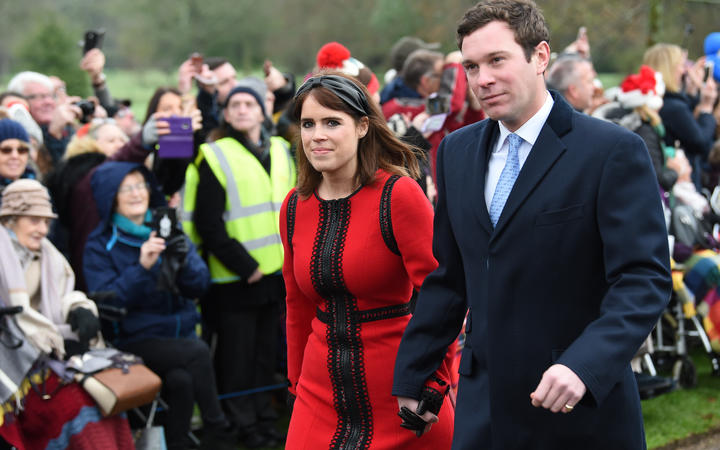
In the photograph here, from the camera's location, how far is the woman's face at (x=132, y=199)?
588 cm

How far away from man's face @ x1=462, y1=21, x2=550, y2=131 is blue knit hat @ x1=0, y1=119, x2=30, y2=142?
13.0 ft

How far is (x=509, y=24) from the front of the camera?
260 cm

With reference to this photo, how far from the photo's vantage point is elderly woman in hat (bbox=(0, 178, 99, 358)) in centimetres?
510

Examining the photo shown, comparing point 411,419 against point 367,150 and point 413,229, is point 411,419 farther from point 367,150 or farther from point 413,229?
point 367,150

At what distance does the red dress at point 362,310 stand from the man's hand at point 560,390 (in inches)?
45.5

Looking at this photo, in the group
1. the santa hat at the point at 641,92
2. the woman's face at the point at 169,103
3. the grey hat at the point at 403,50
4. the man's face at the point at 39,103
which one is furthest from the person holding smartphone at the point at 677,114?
the man's face at the point at 39,103

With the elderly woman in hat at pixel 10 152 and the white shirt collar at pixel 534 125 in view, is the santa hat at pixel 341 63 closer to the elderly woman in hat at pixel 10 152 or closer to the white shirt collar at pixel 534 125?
the elderly woman in hat at pixel 10 152

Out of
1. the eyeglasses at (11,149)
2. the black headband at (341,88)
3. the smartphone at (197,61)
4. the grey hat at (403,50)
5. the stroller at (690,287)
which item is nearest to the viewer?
the black headband at (341,88)

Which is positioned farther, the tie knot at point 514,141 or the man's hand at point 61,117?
the man's hand at point 61,117

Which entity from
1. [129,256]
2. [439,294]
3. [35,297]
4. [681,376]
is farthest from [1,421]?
[681,376]

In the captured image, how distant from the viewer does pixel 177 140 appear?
19.5ft

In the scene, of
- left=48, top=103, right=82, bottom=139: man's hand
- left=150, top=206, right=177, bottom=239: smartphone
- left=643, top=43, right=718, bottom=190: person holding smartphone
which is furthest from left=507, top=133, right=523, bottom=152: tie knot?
left=643, top=43, right=718, bottom=190: person holding smartphone

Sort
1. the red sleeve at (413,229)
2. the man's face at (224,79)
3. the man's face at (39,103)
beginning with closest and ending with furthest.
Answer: the red sleeve at (413,229) < the man's face at (39,103) < the man's face at (224,79)

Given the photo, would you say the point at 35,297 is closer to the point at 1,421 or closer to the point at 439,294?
the point at 1,421
